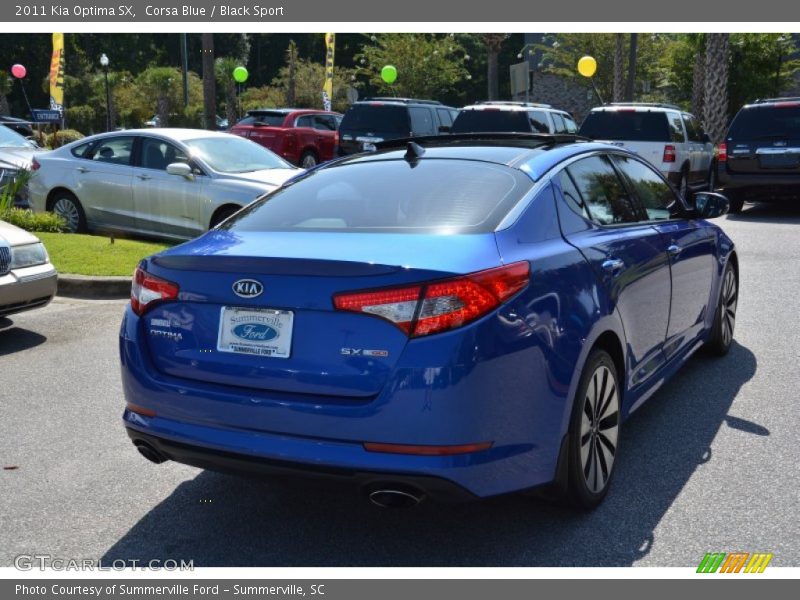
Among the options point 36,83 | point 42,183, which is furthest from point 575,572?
point 36,83

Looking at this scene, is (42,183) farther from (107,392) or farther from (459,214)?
(459,214)

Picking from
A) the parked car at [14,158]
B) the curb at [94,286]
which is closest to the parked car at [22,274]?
the curb at [94,286]

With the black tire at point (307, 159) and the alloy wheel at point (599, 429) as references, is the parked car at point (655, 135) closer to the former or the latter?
the black tire at point (307, 159)

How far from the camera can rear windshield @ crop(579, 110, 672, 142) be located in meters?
17.0

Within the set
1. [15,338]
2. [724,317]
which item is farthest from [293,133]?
[724,317]

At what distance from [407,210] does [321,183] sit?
741 millimetres

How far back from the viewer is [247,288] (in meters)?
3.56

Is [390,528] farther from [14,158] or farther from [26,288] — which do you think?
[14,158]

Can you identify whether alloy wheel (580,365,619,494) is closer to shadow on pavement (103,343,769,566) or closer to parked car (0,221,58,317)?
shadow on pavement (103,343,769,566)

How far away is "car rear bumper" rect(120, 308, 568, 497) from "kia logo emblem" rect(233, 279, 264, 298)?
1.17 ft

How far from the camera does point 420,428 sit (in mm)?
3279

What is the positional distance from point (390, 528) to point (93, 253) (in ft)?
24.2

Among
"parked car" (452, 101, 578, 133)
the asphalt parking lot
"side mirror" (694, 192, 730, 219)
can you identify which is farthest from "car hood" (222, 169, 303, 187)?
"parked car" (452, 101, 578, 133)

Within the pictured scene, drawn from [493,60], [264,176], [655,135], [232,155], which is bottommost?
[264,176]
